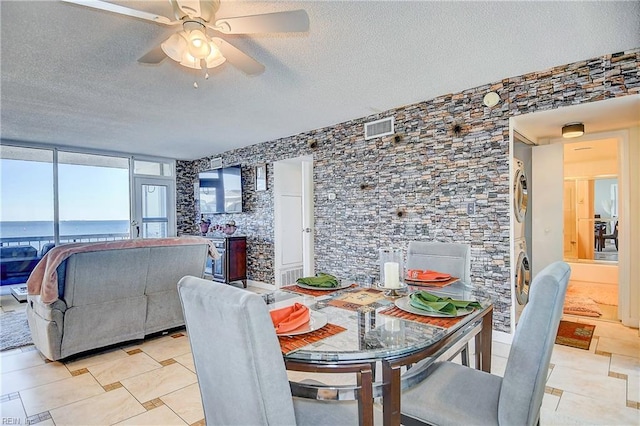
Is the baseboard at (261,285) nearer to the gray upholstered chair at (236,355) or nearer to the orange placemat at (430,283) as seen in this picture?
the orange placemat at (430,283)

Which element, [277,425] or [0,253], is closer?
[277,425]

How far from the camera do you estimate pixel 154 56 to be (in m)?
2.20

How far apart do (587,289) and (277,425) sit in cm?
611

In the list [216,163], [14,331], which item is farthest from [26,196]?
[216,163]

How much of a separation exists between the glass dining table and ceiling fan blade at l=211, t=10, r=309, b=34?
1.46 meters

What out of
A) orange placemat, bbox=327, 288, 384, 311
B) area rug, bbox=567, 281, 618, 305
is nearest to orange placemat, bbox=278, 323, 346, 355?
orange placemat, bbox=327, 288, 384, 311

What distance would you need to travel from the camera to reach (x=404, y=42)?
2402 mm

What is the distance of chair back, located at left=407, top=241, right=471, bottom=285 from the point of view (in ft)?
7.34

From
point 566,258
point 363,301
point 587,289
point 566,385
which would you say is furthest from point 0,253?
point 566,258

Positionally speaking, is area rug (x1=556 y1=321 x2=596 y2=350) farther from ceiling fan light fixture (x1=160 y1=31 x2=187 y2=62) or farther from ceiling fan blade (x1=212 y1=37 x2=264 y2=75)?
ceiling fan light fixture (x1=160 y1=31 x2=187 y2=62)

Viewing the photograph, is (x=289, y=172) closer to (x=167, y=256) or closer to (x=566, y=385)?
(x=167, y=256)

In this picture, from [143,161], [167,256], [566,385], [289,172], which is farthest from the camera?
[143,161]

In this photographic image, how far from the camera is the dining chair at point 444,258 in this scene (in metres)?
2.24

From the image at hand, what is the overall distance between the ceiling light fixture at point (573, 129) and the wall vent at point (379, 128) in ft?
6.06
